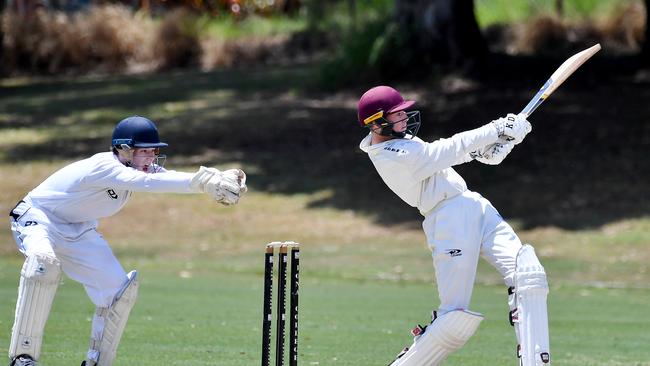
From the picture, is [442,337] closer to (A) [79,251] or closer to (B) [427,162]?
(B) [427,162]

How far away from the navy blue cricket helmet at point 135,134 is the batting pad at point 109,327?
94cm

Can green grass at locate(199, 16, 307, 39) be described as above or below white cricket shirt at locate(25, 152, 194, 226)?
above

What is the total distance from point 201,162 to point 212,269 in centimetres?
541

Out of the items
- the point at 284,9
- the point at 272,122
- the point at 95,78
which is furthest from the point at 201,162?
the point at 284,9

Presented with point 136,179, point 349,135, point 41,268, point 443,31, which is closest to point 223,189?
point 136,179

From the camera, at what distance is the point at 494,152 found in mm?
8086

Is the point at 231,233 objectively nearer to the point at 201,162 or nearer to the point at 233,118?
the point at 201,162

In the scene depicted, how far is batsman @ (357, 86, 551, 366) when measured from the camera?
754 centimetres

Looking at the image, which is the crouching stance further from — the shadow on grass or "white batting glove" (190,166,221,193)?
the shadow on grass

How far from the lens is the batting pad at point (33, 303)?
26.3 ft

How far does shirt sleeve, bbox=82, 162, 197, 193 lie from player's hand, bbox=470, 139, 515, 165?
1849 millimetres

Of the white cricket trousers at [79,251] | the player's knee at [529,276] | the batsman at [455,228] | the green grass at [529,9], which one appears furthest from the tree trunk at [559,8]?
the player's knee at [529,276]

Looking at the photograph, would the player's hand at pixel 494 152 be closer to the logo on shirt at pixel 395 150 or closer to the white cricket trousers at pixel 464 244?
the white cricket trousers at pixel 464 244

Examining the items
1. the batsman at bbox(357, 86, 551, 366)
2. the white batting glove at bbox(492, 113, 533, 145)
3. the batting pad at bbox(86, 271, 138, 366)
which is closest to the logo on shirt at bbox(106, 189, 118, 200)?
the batting pad at bbox(86, 271, 138, 366)
